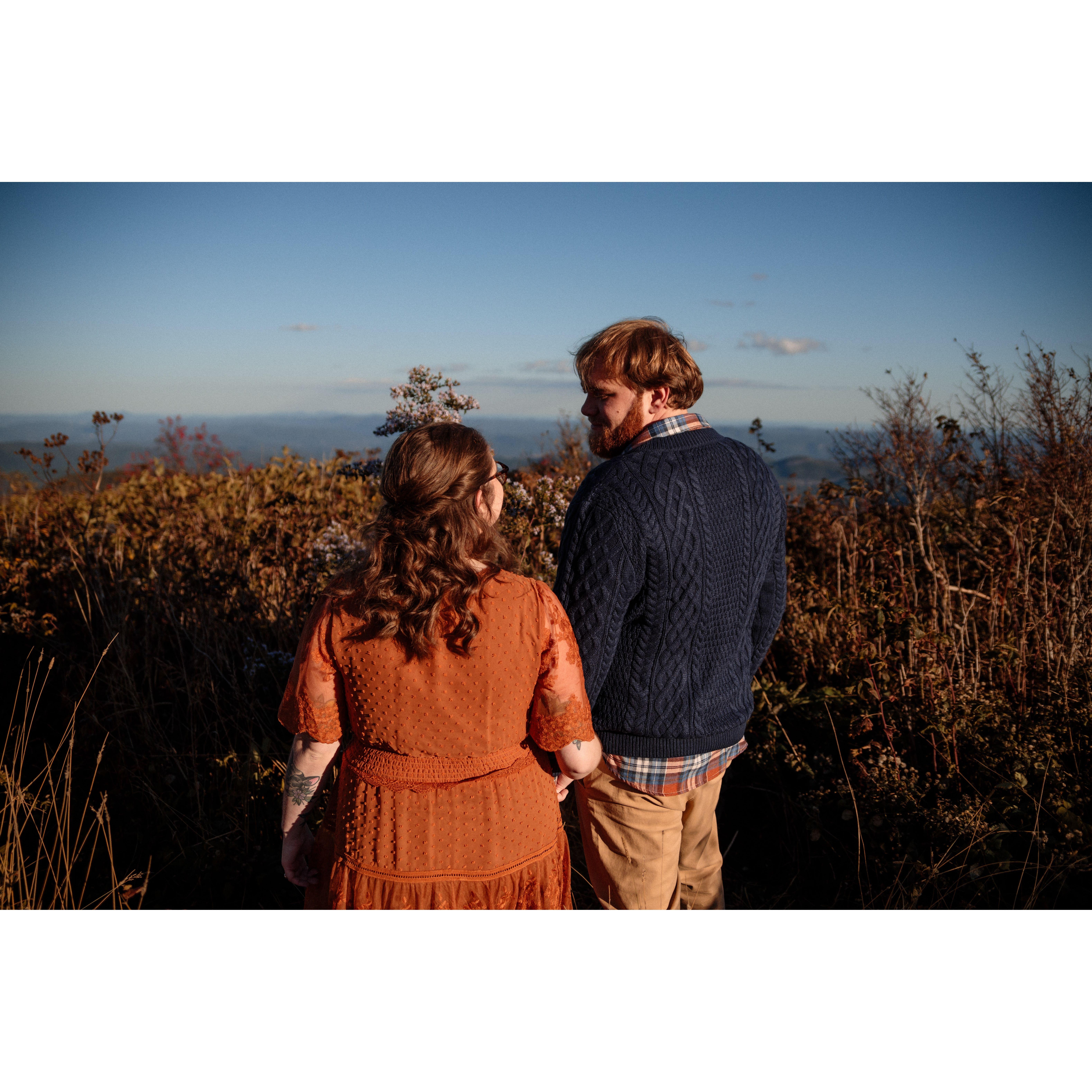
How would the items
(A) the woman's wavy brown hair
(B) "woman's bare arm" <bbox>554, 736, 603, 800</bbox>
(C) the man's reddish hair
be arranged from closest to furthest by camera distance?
(A) the woman's wavy brown hair < (B) "woman's bare arm" <bbox>554, 736, 603, 800</bbox> < (C) the man's reddish hair

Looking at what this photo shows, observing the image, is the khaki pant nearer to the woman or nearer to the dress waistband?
the woman

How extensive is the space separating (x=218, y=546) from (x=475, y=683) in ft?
11.8

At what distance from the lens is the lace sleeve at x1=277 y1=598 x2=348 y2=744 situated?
139 centimetres

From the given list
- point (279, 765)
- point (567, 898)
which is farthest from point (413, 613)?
point (279, 765)

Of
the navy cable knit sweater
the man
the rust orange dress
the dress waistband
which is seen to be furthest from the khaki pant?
the dress waistband

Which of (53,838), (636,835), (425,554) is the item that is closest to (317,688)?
(425,554)

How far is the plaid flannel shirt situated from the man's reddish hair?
0.06m

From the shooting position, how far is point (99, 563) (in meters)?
4.09

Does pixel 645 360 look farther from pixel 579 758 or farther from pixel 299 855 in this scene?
pixel 299 855

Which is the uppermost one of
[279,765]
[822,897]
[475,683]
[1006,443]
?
[1006,443]

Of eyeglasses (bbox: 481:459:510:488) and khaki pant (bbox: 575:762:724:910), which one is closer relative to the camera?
eyeglasses (bbox: 481:459:510:488)

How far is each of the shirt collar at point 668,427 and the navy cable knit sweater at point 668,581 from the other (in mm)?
17

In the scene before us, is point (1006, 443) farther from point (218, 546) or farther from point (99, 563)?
point (99, 563)

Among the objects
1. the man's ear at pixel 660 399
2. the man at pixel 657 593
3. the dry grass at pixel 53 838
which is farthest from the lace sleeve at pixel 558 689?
the dry grass at pixel 53 838
